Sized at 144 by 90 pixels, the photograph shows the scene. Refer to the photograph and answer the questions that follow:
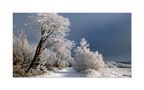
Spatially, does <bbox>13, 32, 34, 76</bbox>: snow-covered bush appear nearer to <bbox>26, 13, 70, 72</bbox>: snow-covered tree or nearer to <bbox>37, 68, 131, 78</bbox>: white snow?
<bbox>26, 13, 70, 72</bbox>: snow-covered tree

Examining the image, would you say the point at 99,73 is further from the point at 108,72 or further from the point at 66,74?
the point at 66,74

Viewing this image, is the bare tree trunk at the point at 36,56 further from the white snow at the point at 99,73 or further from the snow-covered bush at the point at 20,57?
the white snow at the point at 99,73

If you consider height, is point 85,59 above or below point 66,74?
above

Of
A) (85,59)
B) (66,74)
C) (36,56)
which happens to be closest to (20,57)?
(36,56)

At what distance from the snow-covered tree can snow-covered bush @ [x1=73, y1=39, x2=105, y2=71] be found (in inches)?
9.4

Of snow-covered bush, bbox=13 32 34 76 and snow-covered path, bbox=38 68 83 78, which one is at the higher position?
snow-covered bush, bbox=13 32 34 76

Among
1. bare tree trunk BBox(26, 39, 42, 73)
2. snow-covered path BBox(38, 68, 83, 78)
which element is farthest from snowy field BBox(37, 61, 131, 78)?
bare tree trunk BBox(26, 39, 42, 73)

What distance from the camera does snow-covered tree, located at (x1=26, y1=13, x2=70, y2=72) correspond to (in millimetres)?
4234

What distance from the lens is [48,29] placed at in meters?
4.28

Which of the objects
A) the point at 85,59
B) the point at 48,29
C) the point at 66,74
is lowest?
the point at 66,74

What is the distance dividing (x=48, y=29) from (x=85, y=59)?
0.53 m
